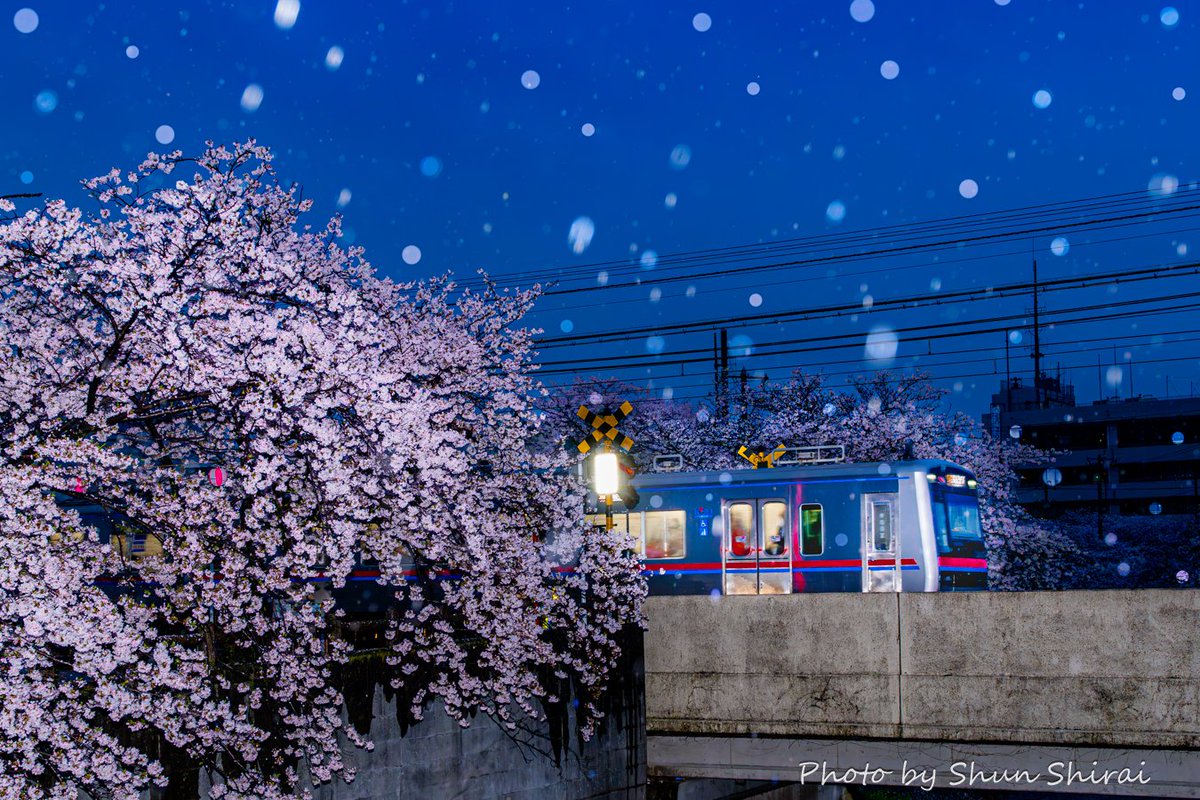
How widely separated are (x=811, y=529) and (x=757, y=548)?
41.6 inches

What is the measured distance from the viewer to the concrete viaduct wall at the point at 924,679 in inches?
568

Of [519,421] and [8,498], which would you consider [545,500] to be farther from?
[8,498]

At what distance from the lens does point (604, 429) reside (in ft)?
57.9

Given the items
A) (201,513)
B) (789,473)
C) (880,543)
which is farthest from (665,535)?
(201,513)

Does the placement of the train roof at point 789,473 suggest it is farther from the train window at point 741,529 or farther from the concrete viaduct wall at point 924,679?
the concrete viaduct wall at point 924,679

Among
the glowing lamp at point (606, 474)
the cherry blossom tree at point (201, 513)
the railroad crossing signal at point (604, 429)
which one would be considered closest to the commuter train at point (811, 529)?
the railroad crossing signal at point (604, 429)

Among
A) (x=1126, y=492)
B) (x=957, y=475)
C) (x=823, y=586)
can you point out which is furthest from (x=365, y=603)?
(x=1126, y=492)

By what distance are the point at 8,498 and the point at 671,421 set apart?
39.3 meters

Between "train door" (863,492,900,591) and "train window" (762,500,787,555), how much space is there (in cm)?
142

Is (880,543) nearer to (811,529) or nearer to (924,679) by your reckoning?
(811,529)

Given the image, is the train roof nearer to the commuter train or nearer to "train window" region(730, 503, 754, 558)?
the commuter train

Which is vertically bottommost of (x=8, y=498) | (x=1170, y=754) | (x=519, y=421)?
(x=1170, y=754)

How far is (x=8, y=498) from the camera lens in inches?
Answer: 352

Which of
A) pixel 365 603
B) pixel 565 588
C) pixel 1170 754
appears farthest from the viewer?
pixel 365 603
